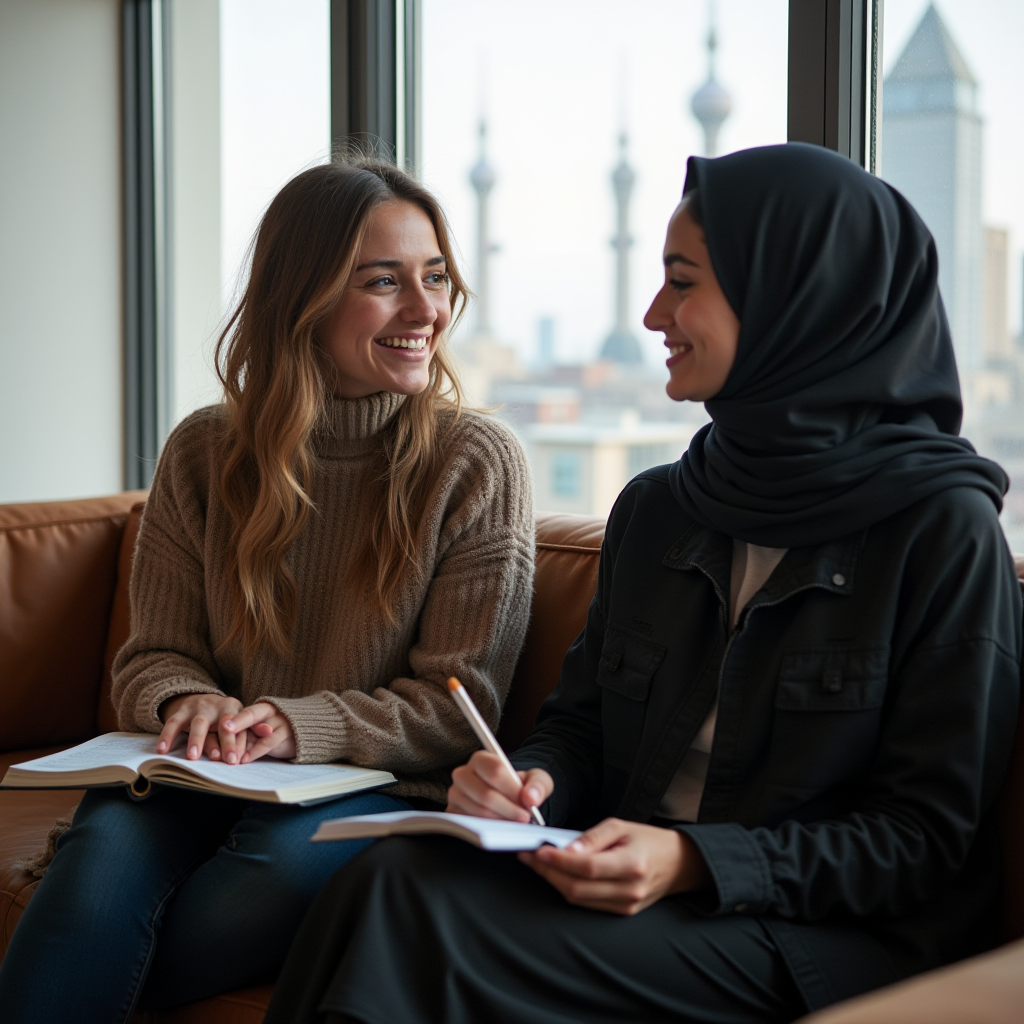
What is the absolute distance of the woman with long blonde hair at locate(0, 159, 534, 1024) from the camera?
152 cm

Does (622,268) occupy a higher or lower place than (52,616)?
higher

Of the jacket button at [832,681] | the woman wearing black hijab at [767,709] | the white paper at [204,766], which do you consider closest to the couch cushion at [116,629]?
the white paper at [204,766]

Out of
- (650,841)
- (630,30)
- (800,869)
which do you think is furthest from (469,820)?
(630,30)

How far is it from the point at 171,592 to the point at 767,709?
950 mm

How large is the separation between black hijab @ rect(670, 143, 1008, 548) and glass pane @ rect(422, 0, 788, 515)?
95 centimetres

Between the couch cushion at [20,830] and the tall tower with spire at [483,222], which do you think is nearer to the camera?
the couch cushion at [20,830]

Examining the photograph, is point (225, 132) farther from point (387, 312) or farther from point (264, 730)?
point (264, 730)

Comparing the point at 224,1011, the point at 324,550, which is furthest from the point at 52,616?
the point at 224,1011

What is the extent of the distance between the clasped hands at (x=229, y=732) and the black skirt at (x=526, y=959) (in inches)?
16.5

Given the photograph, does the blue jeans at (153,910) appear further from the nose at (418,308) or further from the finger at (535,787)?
the nose at (418,308)

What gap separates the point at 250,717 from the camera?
4.96ft

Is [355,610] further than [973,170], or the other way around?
[973,170]

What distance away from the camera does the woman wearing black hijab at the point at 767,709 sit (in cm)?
109

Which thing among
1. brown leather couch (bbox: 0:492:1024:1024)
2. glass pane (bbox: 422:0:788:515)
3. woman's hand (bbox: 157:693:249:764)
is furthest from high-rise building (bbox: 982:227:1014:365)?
woman's hand (bbox: 157:693:249:764)
